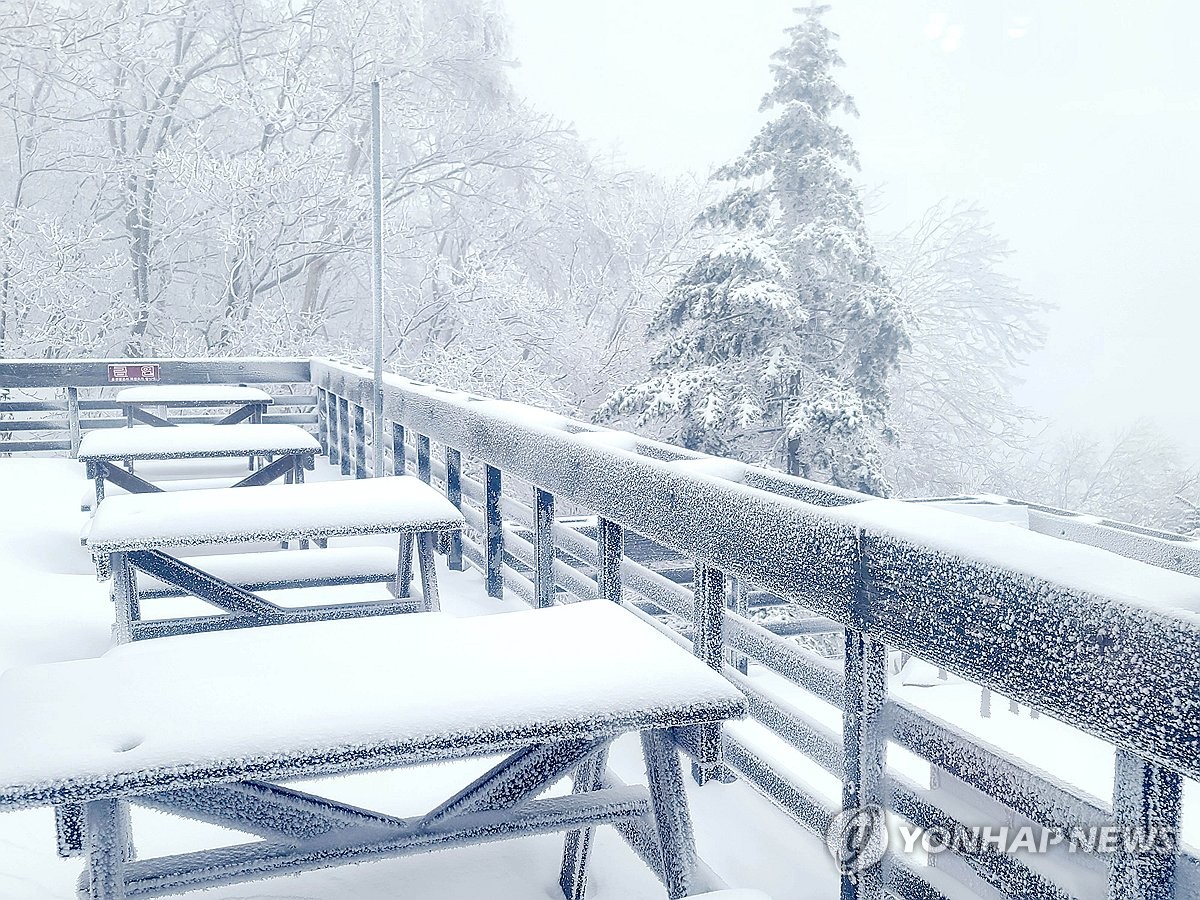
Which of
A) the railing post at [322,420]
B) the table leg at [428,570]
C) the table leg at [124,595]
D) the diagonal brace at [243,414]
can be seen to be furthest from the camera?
the railing post at [322,420]

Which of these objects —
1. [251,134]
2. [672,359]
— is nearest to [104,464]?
[672,359]

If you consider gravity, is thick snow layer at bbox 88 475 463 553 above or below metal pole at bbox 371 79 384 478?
below

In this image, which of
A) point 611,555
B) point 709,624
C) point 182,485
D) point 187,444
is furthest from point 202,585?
point 182,485

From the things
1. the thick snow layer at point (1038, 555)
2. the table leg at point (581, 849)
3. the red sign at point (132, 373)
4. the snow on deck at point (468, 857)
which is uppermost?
the thick snow layer at point (1038, 555)

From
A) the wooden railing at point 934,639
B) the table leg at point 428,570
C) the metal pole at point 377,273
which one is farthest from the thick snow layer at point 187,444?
the wooden railing at point 934,639

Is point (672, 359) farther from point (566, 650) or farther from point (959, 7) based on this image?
point (959, 7)

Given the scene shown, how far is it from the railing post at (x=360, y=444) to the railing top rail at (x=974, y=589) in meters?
5.38

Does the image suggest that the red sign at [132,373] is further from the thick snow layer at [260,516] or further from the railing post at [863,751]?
the railing post at [863,751]

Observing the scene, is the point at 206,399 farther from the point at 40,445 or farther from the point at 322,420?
the point at 40,445

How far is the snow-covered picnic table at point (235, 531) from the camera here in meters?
3.41

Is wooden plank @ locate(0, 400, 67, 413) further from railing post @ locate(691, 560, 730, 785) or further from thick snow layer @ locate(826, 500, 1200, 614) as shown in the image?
thick snow layer @ locate(826, 500, 1200, 614)

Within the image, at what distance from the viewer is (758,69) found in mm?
128500

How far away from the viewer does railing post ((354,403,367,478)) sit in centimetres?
778

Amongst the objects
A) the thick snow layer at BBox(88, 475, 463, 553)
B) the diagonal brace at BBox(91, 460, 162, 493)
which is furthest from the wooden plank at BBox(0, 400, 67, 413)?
the thick snow layer at BBox(88, 475, 463, 553)
